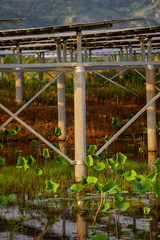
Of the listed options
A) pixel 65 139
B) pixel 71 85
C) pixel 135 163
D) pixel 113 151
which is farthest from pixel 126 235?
pixel 71 85

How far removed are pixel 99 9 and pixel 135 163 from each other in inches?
4502

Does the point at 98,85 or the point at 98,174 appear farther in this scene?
the point at 98,85

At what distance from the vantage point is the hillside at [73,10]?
113 m

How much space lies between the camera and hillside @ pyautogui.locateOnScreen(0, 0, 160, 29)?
4431 inches

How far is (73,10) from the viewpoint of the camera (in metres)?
122

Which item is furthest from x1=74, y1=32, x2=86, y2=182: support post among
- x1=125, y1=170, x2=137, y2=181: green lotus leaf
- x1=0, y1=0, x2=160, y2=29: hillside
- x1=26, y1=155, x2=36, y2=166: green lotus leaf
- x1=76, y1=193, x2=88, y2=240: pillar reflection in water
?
x1=0, y1=0, x2=160, y2=29: hillside

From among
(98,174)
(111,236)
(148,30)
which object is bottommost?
(111,236)

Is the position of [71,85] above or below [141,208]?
above

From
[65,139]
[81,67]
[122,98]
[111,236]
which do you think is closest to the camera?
[111,236]

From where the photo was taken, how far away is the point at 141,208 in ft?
26.2

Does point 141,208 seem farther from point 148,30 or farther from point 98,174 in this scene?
point 148,30

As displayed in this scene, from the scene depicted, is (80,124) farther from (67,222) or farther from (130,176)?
(67,222)

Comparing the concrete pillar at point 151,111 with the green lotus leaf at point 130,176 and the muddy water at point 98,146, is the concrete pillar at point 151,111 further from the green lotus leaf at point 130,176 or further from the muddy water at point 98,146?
the green lotus leaf at point 130,176

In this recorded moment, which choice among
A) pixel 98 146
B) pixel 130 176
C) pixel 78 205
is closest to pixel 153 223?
pixel 130 176
